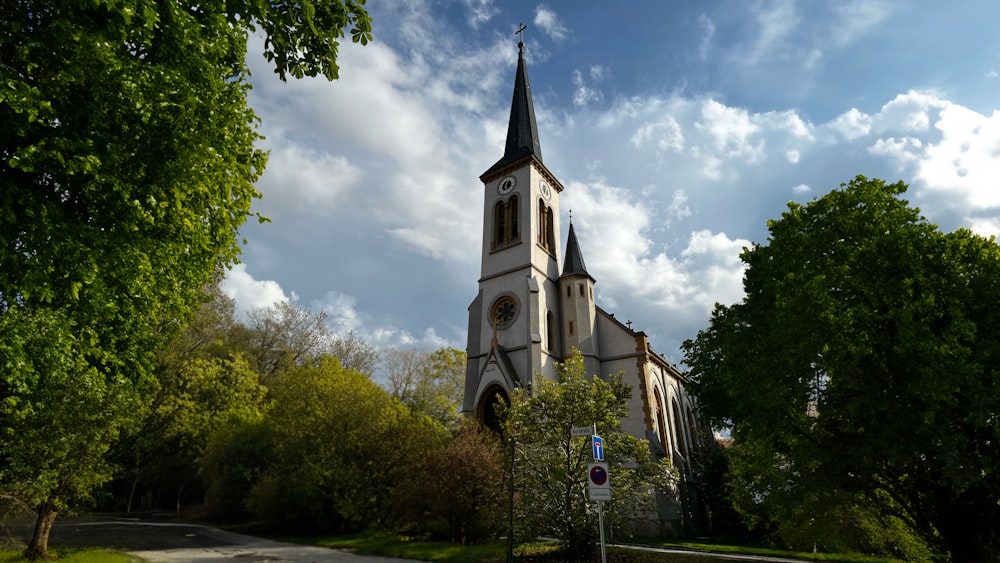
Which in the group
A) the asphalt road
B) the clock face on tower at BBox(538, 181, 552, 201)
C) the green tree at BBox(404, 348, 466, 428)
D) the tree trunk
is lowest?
the asphalt road

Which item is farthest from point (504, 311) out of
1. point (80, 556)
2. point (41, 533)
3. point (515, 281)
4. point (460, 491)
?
point (41, 533)

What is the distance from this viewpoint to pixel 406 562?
621 inches

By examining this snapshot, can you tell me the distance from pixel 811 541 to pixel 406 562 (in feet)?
36.7

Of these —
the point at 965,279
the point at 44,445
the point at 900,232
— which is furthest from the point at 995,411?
the point at 44,445

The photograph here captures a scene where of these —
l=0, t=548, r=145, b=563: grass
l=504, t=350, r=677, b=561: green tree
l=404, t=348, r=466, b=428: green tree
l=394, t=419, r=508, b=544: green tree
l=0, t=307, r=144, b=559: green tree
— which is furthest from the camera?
Answer: l=404, t=348, r=466, b=428: green tree

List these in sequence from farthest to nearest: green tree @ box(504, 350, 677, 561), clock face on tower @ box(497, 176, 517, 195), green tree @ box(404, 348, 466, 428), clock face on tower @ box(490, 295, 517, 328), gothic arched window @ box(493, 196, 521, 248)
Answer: green tree @ box(404, 348, 466, 428)
clock face on tower @ box(497, 176, 517, 195)
gothic arched window @ box(493, 196, 521, 248)
clock face on tower @ box(490, 295, 517, 328)
green tree @ box(504, 350, 677, 561)

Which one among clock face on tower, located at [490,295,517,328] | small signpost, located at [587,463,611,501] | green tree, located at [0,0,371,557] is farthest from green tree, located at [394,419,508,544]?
green tree, located at [0,0,371,557]

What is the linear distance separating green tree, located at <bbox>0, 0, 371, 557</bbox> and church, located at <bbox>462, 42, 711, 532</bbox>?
18.4m

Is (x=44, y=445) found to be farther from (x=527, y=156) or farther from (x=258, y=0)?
(x=527, y=156)

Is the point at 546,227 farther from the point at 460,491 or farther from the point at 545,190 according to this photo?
the point at 460,491

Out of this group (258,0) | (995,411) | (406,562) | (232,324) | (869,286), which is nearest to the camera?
(258,0)

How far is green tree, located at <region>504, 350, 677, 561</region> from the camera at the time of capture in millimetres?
14938

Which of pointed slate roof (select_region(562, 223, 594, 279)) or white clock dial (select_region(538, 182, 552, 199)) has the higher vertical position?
white clock dial (select_region(538, 182, 552, 199))

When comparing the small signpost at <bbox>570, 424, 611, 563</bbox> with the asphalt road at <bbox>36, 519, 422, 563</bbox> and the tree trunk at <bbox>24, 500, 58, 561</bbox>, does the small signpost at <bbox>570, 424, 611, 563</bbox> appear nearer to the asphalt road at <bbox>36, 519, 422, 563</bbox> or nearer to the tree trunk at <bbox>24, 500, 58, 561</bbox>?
the asphalt road at <bbox>36, 519, 422, 563</bbox>
